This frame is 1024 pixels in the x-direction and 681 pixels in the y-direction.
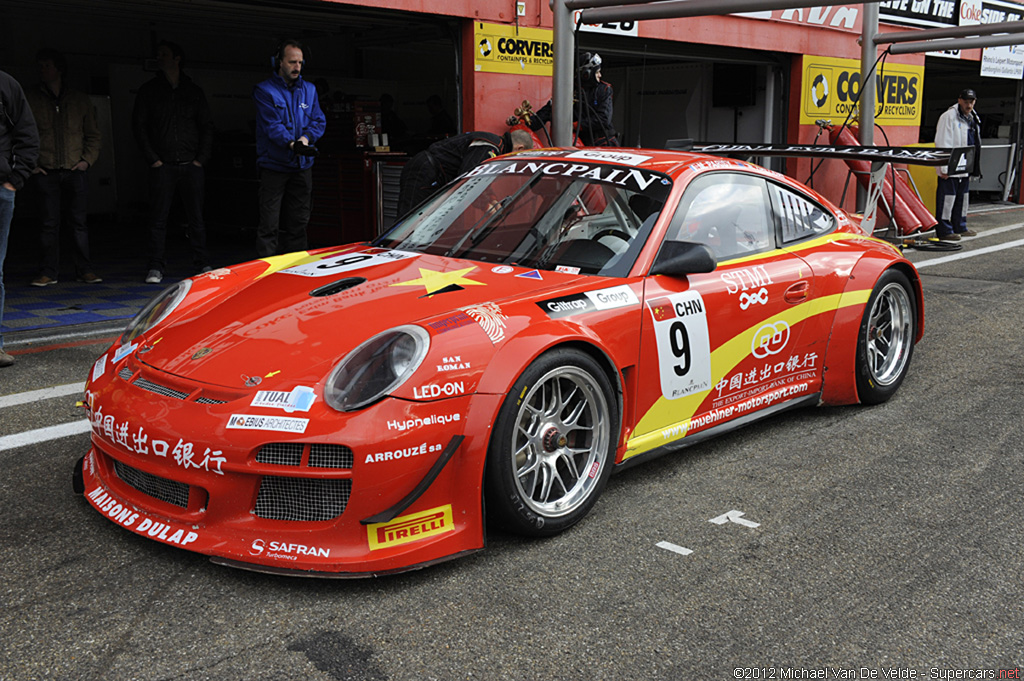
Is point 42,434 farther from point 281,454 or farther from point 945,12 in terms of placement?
point 945,12

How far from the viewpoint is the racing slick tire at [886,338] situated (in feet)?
15.6

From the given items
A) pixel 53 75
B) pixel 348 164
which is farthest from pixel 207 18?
pixel 53 75

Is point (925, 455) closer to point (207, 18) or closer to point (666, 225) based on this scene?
point (666, 225)

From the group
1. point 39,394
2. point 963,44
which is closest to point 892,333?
point 39,394

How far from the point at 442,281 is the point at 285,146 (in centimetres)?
432

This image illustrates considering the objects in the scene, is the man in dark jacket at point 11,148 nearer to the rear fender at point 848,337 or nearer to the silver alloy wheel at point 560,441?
the silver alloy wheel at point 560,441

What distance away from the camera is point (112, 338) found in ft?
20.8

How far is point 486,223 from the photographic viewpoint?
13.5 ft

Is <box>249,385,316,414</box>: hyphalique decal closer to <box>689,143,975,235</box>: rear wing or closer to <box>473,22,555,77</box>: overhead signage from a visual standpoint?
<box>689,143,975,235</box>: rear wing

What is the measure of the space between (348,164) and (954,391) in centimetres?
745

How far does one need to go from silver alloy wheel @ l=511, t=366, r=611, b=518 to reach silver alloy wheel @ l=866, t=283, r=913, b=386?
219cm

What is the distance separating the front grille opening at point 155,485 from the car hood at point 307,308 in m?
0.34

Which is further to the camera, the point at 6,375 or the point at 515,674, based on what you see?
the point at 6,375

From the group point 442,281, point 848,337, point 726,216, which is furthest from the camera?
point 848,337
